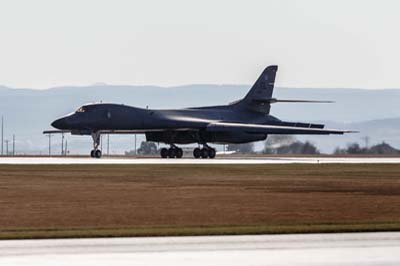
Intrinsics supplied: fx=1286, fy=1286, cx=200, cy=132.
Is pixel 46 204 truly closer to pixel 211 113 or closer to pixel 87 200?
pixel 87 200

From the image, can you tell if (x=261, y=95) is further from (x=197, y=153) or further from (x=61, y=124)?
(x=61, y=124)

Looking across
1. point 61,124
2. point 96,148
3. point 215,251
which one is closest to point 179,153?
point 96,148

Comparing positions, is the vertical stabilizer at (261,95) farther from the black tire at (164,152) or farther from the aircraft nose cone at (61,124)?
the aircraft nose cone at (61,124)

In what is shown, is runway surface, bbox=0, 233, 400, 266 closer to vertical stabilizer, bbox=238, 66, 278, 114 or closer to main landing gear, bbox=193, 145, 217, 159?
main landing gear, bbox=193, 145, 217, 159

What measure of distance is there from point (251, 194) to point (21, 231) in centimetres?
1385

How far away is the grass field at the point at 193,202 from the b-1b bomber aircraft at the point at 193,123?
113 feet

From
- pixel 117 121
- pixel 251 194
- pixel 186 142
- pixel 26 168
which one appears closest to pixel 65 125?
pixel 117 121

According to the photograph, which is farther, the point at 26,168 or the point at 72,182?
the point at 26,168

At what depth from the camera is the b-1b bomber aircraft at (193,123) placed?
91.2 metres

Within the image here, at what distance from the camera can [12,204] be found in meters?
34.6

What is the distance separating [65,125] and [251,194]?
53076 millimetres

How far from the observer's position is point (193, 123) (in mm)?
93625

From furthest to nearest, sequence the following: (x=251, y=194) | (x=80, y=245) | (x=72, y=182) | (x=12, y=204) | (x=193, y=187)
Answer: (x=72, y=182) → (x=193, y=187) → (x=251, y=194) → (x=12, y=204) → (x=80, y=245)

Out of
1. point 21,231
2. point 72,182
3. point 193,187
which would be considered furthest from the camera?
point 72,182
